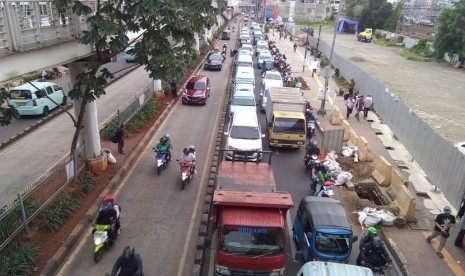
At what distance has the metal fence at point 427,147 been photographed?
12.9 m

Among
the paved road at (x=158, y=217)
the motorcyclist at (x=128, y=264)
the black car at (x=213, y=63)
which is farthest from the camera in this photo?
the black car at (x=213, y=63)

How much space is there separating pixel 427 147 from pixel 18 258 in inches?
573

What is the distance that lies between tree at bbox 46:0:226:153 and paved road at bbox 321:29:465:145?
682 inches

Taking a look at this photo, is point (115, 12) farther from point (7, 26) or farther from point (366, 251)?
point (366, 251)

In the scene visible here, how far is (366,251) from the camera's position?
8.95 m

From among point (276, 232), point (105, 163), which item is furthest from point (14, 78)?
point (276, 232)

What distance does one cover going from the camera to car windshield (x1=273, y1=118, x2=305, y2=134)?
17375mm

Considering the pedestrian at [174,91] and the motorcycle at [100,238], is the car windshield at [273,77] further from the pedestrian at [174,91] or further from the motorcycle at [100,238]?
the motorcycle at [100,238]

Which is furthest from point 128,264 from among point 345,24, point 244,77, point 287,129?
point 345,24

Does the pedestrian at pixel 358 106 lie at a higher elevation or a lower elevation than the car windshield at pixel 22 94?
Answer: lower

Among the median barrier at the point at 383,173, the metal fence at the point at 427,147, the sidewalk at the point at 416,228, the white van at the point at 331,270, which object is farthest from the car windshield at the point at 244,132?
the white van at the point at 331,270

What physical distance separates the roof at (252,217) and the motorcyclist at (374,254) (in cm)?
219

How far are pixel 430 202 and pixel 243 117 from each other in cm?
816

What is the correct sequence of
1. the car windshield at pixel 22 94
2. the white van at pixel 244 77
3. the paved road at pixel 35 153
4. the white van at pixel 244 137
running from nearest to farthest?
the paved road at pixel 35 153
the white van at pixel 244 137
the car windshield at pixel 22 94
the white van at pixel 244 77
